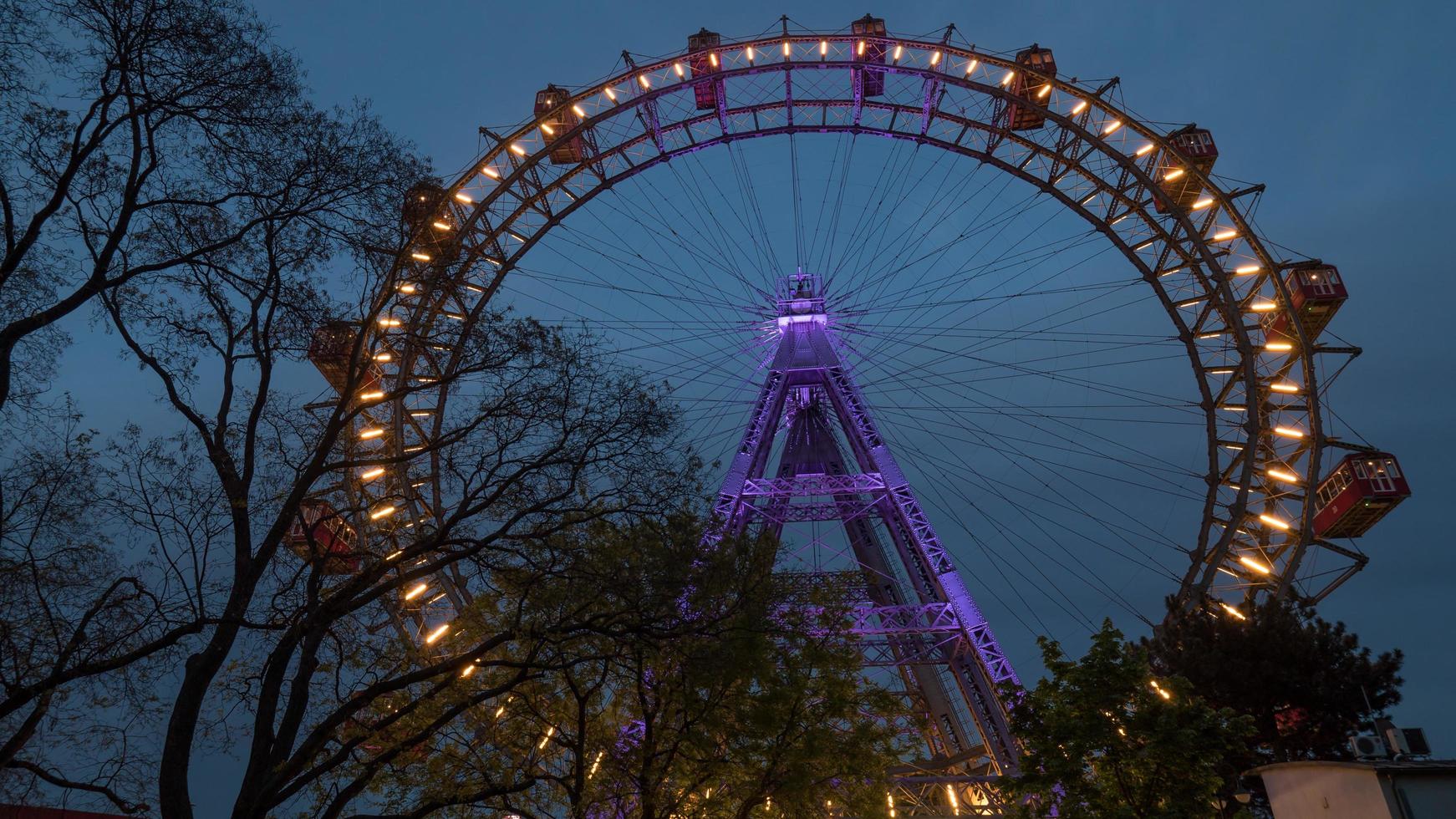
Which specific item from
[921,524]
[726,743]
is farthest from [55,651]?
[921,524]

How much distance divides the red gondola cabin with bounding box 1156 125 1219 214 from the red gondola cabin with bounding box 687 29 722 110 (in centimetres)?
1413

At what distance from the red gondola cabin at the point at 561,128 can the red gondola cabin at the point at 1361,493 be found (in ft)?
78.4

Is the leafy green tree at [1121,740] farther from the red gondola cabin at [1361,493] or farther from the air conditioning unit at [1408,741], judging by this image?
the red gondola cabin at [1361,493]

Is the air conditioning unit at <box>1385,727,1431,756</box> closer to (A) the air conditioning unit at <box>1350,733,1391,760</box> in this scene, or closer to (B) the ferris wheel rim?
(A) the air conditioning unit at <box>1350,733,1391,760</box>

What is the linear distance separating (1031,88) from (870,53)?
5.16 meters

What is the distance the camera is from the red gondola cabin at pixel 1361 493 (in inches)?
929

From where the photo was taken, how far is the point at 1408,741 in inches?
547

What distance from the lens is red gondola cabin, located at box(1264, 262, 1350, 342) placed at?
85.4 ft

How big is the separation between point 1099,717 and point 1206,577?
1379 cm

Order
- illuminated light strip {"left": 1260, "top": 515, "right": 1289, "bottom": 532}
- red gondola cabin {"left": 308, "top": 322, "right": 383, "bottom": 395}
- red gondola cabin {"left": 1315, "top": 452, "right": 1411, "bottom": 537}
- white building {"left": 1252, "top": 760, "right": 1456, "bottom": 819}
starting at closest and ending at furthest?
red gondola cabin {"left": 308, "top": 322, "right": 383, "bottom": 395} → white building {"left": 1252, "top": 760, "right": 1456, "bottom": 819} → red gondola cabin {"left": 1315, "top": 452, "right": 1411, "bottom": 537} → illuminated light strip {"left": 1260, "top": 515, "right": 1289, "bottom": 532}

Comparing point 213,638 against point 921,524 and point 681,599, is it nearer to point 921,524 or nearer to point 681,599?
point 681,599

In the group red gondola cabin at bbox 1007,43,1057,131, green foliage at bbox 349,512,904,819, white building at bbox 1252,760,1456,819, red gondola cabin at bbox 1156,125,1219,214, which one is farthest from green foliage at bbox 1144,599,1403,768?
red gondola cabin at bbox 1007,43,1057,131

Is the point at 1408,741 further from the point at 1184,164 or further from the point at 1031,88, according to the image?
the point at 1031,88

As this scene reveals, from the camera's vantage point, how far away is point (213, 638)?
966 cm
